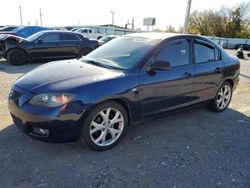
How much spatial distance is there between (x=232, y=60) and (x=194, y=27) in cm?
4883

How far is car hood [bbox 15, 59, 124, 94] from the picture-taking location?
10.2 ft

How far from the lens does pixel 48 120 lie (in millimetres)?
2971

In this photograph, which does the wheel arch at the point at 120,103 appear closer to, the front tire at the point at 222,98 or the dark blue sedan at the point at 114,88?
the dark blue sedan at the point at 114,88

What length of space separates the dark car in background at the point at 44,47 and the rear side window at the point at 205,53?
7.84 metres

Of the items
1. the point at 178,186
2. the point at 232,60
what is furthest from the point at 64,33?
the point at 178,186

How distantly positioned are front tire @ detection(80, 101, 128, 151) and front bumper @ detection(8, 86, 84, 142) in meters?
0.15

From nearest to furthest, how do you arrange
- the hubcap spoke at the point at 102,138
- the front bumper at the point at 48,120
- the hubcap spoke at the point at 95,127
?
the front bumper at the point at 48,120
the hubcap spoke at the point at 95,127
the hubcap spoke at the point at 102,138

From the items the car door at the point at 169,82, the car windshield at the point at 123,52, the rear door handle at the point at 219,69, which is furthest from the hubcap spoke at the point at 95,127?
the rear door handle at the point at 219,69

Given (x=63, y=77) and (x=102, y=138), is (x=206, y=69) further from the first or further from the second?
(x=63, y=77)

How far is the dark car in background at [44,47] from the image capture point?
1026cm

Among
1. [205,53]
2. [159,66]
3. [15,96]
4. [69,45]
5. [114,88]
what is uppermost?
[205,53]

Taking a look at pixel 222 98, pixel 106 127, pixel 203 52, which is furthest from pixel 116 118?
pixel 222 98

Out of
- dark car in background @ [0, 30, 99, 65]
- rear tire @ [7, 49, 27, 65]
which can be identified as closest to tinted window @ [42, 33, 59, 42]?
dark car in background @ [0, 30, 99, 65]

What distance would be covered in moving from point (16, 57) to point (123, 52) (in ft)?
25.1
